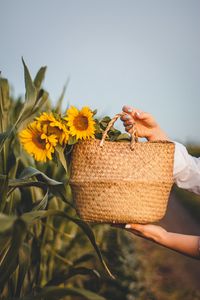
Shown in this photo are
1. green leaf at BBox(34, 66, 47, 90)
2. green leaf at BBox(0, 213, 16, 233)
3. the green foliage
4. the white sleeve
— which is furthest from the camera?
green leaf at BBox(34, 66, 47, 90)

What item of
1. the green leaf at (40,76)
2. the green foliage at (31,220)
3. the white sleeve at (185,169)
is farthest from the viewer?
the green leaf at (40,76)

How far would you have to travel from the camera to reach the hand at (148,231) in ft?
2.94

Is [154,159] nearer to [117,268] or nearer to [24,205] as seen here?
[24,205]

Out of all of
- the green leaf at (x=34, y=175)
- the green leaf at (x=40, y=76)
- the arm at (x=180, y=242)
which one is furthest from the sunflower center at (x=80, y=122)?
the green leaf at (x=40, y=76)

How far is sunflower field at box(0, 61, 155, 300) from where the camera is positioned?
2.76ft

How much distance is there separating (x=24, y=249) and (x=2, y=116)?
0.33 m

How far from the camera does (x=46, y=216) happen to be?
89 cm

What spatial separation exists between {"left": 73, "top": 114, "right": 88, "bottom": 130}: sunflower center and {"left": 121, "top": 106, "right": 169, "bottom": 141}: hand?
3.9 inches

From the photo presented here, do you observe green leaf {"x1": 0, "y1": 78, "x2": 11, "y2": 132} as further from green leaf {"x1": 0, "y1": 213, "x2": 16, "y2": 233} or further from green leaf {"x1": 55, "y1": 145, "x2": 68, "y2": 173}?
green leaf {"x1": 0, "y1": 213, "x2": 16, "y2": 233}

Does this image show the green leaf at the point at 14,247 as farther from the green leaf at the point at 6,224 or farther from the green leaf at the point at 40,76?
the green leaf at the point at 40,76

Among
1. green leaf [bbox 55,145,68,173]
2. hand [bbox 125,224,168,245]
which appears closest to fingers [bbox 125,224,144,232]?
hand [bbox 125,224,168,245]

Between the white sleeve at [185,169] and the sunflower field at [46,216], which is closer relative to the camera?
the sunflower field at [46,216]

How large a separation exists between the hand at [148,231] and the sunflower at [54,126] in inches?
7.9

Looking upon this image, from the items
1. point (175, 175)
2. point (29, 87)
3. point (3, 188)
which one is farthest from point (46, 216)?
point (175, 175)
